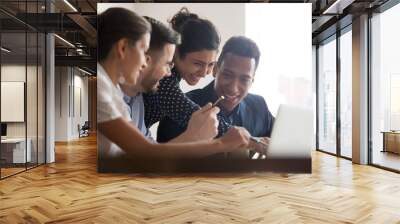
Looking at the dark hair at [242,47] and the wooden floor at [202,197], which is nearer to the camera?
the wooden floor at [202,197]

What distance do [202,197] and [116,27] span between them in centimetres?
327

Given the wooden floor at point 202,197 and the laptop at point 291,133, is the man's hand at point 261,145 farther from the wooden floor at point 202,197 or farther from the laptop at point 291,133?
the wooden floor at point 202,197

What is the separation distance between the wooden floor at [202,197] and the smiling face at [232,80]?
1.29m

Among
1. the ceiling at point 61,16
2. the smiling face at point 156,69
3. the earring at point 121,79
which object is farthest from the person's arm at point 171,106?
the ceiling at point 61,16

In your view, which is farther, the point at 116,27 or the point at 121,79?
the point at 116,27

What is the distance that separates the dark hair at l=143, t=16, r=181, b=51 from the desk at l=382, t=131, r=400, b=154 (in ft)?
14.5

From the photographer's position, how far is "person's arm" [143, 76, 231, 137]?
6.54 meters

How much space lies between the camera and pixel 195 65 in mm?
6621

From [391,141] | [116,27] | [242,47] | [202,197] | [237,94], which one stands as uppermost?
[116,27]

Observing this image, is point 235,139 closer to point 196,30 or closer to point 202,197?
point 202,197

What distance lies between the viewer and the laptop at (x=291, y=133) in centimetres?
668

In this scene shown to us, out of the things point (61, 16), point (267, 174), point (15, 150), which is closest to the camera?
point (267, 174)

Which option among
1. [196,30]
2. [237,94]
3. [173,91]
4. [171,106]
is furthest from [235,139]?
[196,30]

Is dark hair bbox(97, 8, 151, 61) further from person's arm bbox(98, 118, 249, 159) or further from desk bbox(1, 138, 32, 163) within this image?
desk bbox(1, 138, 32, 163)
